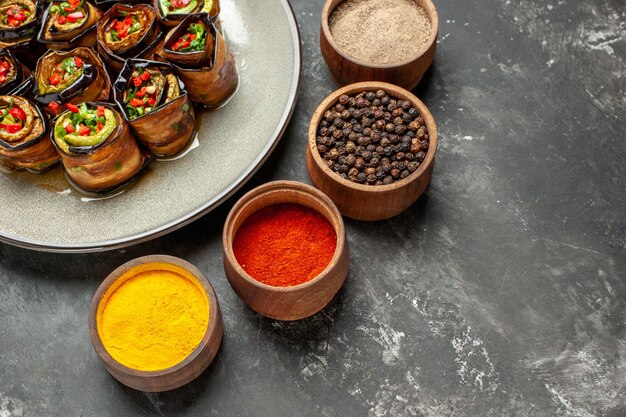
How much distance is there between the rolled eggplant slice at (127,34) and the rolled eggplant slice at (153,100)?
12cm

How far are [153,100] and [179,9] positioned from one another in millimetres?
501

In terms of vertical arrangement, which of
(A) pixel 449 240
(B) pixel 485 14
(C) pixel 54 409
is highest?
(B) pixel 485 14

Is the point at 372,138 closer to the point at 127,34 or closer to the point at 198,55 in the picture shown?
the point at 198,55

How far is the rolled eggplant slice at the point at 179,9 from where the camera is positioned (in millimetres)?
3715

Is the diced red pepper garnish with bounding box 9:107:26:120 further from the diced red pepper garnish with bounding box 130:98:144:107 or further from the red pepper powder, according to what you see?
the red pepper powder

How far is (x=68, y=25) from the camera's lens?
12.2 feet

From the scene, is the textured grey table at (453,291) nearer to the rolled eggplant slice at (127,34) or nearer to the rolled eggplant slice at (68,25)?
the rolled eggplant slice at (127,34)

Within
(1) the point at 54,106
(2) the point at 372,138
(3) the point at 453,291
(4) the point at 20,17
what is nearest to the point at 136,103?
(1) the point at 54,106

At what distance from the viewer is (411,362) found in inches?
137

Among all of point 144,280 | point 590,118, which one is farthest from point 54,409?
point 590,118

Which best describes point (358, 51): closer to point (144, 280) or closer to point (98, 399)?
point (144, 280)

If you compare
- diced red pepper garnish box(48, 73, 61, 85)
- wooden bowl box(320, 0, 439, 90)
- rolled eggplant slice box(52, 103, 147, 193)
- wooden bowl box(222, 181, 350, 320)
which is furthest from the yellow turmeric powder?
wooden bowl box(320, 0, 439, 90)

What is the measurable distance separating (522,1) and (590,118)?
763 mm

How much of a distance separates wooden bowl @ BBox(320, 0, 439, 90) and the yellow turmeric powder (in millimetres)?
1270
